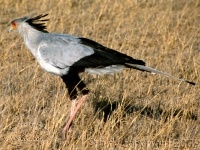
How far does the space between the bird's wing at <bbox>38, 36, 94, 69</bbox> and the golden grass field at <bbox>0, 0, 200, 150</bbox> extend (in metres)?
0.43

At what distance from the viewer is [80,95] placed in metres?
4.90

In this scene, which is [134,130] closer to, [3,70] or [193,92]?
[193,92]

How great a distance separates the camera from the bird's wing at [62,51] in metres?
4.59

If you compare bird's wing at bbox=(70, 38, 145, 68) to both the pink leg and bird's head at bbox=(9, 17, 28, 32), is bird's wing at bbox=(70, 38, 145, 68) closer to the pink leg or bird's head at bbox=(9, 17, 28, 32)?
the pink leg

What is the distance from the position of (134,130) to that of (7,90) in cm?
159

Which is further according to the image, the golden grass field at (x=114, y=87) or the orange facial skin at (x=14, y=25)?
the orange facial skin at (x=14, y=25)

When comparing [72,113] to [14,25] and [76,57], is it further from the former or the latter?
[14,25]

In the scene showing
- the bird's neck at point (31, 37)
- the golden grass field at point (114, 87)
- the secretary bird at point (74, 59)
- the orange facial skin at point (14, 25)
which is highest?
the orange facial skin at point (14, 25)

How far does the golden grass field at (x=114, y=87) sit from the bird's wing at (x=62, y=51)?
43cm

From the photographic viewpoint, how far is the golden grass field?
4.53 m

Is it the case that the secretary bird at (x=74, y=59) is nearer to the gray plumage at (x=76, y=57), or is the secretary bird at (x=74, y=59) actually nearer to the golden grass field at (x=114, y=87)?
the gray plumage at (x=76, y=57)

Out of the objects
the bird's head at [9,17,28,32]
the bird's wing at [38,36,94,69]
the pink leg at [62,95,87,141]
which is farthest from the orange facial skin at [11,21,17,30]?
the pink leg at [62,95,87,141]

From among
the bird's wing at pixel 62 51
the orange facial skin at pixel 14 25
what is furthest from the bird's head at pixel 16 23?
the bird's wing at pixel 62 51

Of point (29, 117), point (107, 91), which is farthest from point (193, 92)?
point (29, 117)
